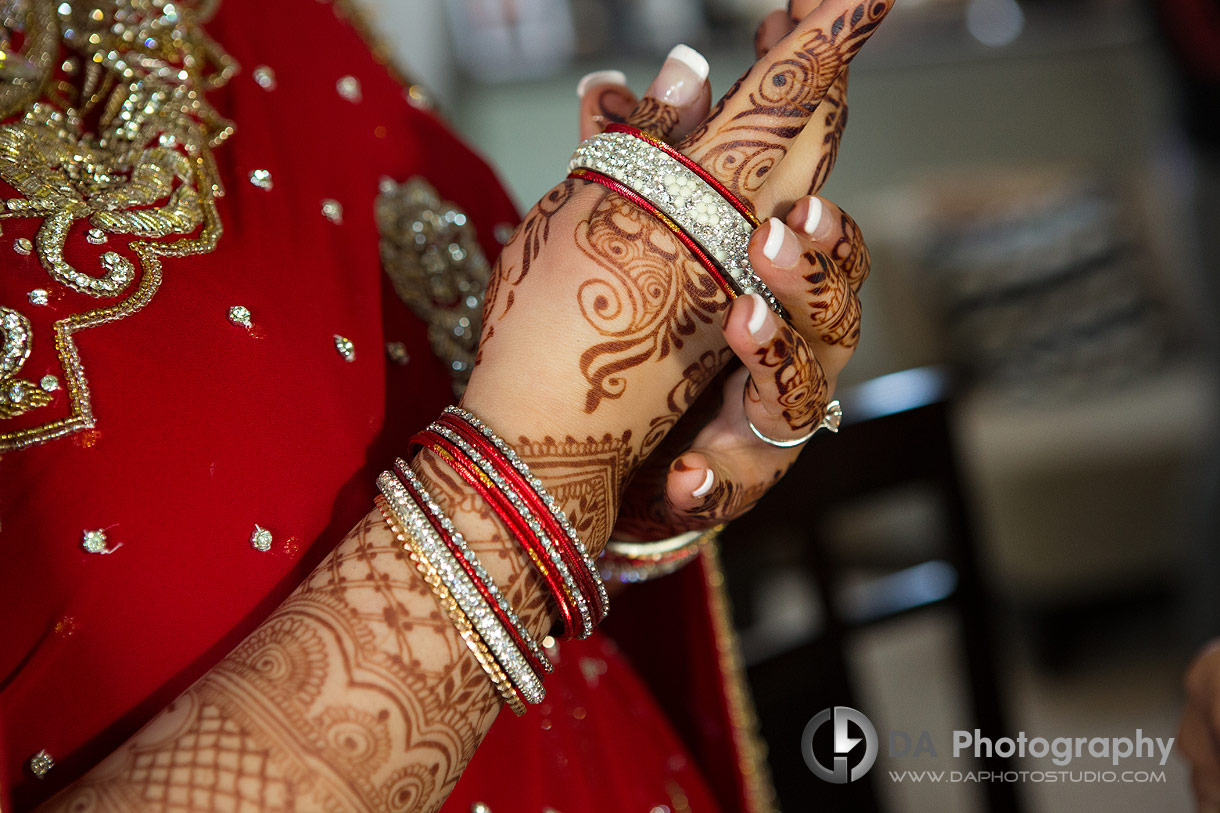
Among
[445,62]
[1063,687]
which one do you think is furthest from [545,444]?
[445,62]

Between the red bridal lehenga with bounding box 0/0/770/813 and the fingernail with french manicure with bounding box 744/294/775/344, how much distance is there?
21 cm

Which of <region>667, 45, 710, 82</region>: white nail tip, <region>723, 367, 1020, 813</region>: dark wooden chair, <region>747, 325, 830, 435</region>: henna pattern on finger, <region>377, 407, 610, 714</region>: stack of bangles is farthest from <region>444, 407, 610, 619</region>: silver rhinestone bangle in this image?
<region>723, 367, 1020, 813</region>: dark wooden chair

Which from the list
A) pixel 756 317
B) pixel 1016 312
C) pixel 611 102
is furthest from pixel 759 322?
pixel 1016 312

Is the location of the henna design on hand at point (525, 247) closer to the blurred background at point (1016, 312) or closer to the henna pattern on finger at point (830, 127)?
the henna pattern on finger at point (830, 127)

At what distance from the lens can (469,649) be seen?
0.39 meters

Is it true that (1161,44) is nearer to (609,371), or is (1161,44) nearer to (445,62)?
(445,62)

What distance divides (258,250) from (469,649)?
0.24 meters

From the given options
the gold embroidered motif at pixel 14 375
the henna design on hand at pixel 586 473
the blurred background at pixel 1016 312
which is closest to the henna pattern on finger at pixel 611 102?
the henna design on hand at pixel 586 473

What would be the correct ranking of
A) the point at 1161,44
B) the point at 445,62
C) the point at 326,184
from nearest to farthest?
the point at 326,184 → the point at 1161,44 → the point at 445,62

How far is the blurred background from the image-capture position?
4.77 feet

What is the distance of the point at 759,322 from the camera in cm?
40

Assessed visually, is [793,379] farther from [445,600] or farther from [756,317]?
[445,600]

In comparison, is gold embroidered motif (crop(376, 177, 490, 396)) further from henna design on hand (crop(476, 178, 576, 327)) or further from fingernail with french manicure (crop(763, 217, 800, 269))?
fingernail with french manicure (crop(763, 217, 800, 269))

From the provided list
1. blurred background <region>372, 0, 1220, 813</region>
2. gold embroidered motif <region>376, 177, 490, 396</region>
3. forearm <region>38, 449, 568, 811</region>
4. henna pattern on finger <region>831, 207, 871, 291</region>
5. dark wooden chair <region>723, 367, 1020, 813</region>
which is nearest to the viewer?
forearm <region>38, 449, 568, 811</region>
